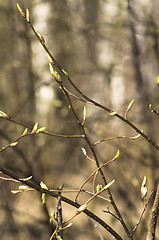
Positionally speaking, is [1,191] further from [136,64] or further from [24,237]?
[136,64]

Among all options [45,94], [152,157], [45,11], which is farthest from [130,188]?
[45,11]

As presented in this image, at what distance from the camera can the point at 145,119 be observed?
3590 mm

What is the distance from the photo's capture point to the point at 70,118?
13.6 ft

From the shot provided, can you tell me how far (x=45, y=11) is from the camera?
233 inches

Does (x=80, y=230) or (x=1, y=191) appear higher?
(x=80, y=230)

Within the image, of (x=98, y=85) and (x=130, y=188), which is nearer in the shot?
(x=130, y=188)

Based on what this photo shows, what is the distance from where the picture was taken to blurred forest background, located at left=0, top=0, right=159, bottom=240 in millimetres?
3523

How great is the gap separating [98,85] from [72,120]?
6.42 m

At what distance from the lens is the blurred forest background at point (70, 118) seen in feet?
11.6

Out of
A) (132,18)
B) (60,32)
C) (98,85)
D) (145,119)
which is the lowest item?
(145,119)

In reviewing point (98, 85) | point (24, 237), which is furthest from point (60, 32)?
point (98, 85)

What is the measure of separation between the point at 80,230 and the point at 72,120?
86.3 inches

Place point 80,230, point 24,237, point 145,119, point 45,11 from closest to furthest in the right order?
point 145,119, point 24,237, point 80,230, point 45,11

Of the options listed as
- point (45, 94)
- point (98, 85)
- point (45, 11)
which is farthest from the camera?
point (98, 85)
